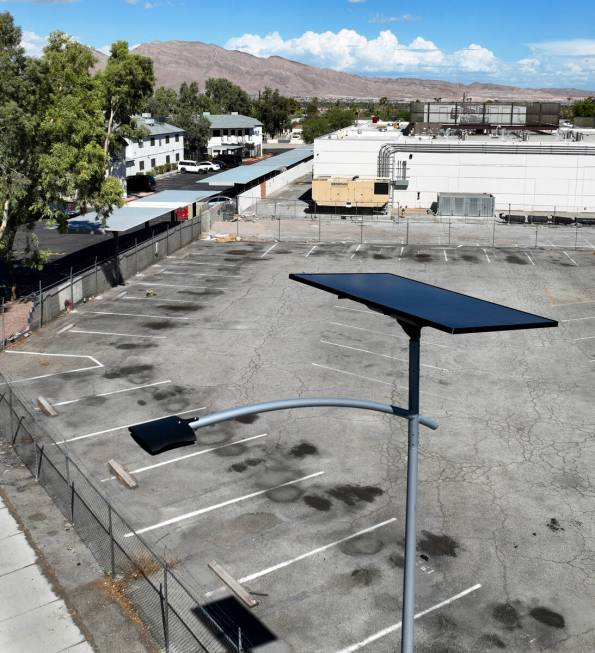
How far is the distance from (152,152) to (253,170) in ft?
67.3

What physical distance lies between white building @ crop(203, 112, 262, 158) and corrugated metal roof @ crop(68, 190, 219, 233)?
2521 inches

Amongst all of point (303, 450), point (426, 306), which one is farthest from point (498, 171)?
point (426, 306)

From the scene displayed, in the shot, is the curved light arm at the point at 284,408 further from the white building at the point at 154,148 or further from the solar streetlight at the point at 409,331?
the white building at the point at 154,148

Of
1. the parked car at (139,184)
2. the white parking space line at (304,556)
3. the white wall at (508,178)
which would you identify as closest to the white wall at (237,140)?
the parked car at (139,184)

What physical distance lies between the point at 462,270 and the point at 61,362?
1030 inches

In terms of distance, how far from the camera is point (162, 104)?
12750 centimetres

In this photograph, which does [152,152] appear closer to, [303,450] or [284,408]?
[303,450]

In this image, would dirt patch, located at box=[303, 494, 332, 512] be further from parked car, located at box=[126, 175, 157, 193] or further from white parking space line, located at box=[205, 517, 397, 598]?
parked car, located at box=[126, 175, 157, 193]

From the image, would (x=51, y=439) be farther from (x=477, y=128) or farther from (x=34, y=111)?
(x=477, y=128)

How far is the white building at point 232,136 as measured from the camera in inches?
4801

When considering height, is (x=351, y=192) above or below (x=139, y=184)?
above

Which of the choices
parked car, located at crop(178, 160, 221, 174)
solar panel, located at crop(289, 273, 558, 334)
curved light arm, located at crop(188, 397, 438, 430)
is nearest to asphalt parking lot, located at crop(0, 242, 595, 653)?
curved light arm, located at crop(188, 397, 438, 430)

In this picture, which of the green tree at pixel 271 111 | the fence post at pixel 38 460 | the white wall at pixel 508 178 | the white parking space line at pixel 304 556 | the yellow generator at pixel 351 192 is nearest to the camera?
the white parking space line at pixel 304 556

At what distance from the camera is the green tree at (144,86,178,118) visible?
12288 centimetres
